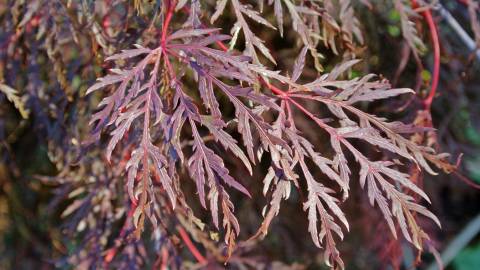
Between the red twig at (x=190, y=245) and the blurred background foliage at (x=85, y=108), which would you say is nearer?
the blurred background foliage at (x=85, y=108)

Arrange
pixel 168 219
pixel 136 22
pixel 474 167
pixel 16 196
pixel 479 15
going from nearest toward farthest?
pixel 136 22
pixel 168 219
pixel 479 15
pixel 16 196
pixel 474 167

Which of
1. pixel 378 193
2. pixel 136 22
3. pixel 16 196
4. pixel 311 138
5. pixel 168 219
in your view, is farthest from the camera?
pixel 16 196

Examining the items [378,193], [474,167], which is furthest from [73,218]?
[474,167]

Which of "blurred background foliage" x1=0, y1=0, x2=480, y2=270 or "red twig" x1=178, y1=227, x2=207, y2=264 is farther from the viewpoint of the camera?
"red twig" x1=178, y1=227, x2=207, y2=264

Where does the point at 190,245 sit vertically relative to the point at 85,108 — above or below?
below

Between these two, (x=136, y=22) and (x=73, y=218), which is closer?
(x=136, y=22)

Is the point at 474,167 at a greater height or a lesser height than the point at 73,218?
lesser

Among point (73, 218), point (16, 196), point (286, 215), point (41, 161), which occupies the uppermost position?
point (73, 218)

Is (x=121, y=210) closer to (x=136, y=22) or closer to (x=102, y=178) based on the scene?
(x=102, y=178)
